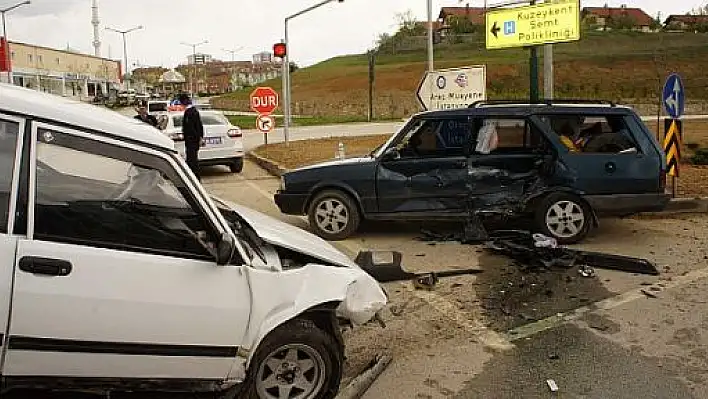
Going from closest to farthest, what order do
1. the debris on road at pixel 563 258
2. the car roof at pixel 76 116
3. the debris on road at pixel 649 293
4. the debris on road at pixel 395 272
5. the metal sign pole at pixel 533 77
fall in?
the car roof at pixel 76 116, the debris on road at pixel 649 293, the debris on road at pixel 395 272, the debris on road at pixel 563 258, the metal sign pole at pixel 533 77

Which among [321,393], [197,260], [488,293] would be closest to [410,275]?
[488,293]

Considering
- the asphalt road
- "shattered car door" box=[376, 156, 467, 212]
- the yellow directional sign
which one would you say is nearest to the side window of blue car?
"shattered car door" box=[376, 156, 467, 212]

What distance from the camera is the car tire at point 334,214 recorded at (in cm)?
912

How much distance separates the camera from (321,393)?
418 centimetres

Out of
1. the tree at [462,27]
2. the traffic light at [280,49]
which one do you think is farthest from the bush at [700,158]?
the tree at [462,27]

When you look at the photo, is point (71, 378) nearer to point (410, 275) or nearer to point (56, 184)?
point (56, 184)

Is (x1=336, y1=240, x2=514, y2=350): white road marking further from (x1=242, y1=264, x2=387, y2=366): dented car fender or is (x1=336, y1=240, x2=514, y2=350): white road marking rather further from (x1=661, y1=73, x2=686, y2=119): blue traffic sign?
(x1=661, y1=73, x2=686, y2=119): blue traffic sign

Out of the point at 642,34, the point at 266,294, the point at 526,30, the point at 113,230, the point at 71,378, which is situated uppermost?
the point at 642,34

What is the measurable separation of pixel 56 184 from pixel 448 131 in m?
6.08

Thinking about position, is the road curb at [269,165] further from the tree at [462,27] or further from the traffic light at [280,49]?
the tree at [462,27]

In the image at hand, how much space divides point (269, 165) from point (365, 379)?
13585mm

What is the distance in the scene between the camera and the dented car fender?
12.6 ft

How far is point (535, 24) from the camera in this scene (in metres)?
14.7

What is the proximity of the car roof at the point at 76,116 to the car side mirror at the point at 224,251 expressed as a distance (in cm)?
56
